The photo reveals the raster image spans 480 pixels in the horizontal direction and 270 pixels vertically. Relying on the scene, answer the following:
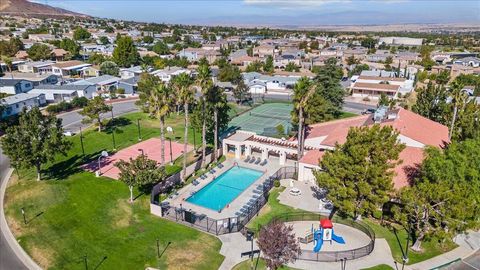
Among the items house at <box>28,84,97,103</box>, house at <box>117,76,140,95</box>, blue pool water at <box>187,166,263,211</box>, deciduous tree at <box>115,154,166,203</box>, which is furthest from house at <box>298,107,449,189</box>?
house at <box>28,84,97,103</box>

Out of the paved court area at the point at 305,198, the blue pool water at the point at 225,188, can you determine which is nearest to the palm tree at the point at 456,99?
the paved court area at the point at 305,198

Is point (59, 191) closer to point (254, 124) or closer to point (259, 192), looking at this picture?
point (259, 192)

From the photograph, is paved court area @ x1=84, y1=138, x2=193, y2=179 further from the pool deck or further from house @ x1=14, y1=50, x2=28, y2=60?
house @ x1=14, y1=50, x2=28, y2=60

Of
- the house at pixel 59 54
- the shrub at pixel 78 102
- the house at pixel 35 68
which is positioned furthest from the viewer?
the house at pixel 59 54

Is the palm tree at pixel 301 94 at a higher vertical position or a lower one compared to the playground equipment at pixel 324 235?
higher

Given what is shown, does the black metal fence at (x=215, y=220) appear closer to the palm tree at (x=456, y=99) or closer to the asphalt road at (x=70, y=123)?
the asphalt road at (x=70, y=123)

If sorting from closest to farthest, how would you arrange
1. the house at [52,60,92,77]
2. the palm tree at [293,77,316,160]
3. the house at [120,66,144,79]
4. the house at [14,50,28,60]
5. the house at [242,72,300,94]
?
the palm tree at [293,77,316,160] → the house at [242,72,300,94] → the house at [120,66,144,79] → the house at [52,60,92,77] → the house at [14,50,28,60]

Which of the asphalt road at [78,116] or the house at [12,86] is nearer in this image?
the asphalt road at [78,116]

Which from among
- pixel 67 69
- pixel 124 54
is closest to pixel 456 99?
pixel 67 69
